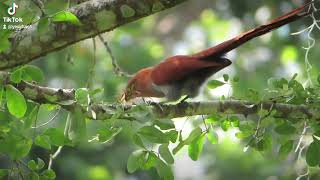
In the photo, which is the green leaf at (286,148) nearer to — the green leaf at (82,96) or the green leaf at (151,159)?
the green leaf at (151,159)

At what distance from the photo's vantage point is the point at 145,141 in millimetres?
2240

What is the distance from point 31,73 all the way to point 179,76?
3.20 feet

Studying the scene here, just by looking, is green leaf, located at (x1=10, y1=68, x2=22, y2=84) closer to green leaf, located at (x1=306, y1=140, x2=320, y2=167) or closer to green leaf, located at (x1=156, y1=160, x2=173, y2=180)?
green leaf, located at (x1=156, y1=160, x2=173, y2=180)

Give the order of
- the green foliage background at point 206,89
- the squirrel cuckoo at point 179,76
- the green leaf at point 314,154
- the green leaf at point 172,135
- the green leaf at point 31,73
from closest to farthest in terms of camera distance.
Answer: the green leaf at point 31,73
the green leaf at point 172,135
the green leaf at point 314,154
the squirrel cuckoo at point 179,76
the green foliage background at point 206,89

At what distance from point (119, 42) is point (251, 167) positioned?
6.10ft

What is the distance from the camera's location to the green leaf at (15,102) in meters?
2.11

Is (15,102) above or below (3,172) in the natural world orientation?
above

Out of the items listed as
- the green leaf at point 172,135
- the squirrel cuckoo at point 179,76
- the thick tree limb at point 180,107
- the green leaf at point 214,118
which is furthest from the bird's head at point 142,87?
the green leaf at point 172,135

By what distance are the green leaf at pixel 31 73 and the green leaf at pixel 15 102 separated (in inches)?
2.1

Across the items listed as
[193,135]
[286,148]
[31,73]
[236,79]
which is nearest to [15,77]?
[31,73]

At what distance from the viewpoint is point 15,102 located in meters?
2.12

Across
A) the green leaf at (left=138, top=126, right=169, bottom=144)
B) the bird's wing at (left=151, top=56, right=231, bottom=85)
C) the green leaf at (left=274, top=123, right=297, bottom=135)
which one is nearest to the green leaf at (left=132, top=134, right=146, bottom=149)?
the green leaf at (left=138, top=126, right=169, bottom=144)

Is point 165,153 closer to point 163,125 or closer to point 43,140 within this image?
point 163,125

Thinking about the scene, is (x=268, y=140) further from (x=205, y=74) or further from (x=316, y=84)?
(x=205, y=74)
